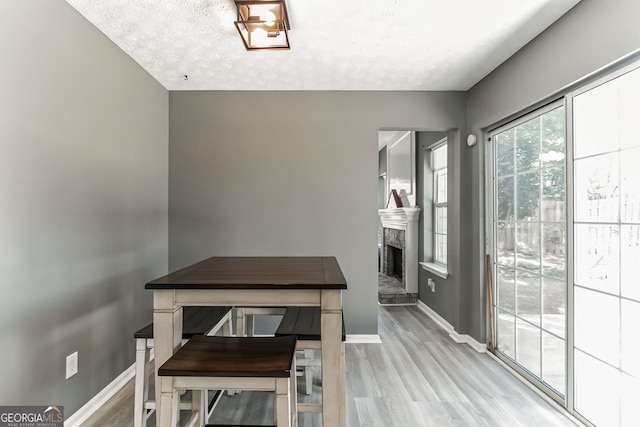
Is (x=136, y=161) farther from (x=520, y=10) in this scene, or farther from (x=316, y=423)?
(x=520, y=10)

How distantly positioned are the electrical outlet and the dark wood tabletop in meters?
0.94

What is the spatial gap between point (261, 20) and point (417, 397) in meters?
2.59

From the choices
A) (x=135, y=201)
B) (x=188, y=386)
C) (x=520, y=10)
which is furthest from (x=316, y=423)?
(x=520, y=10)

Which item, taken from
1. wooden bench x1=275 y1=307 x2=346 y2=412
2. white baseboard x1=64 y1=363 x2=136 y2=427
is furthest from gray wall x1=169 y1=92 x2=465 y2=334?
wooden bench x1=275 y1=307 x2=346 y2=412

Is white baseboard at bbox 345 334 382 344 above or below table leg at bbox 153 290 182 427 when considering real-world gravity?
below

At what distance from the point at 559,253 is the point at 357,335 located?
1.83 metres

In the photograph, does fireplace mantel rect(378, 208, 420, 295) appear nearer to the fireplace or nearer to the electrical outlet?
the fireplace

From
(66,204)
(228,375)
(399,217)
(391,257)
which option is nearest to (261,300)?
(228,375)

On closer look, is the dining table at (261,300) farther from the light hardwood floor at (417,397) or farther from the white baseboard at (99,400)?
the white baseboard at (99,400)

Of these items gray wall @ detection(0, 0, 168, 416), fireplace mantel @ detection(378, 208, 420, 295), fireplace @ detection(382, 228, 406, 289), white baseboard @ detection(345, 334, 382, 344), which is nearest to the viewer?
gray wall @ detection(0, 0, 168, 416)

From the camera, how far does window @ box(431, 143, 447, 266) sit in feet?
12.5

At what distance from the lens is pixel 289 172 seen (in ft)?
10.4

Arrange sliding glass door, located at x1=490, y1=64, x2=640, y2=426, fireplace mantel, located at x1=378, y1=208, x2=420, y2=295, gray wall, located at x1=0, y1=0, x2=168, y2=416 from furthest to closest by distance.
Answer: fireplace mantel, located at x1=378, y1=208, x2=420, y2=295 → sliding glass door, located at x1=490, y1=64, x2=640, y2=426 → gray wall, located at x1=0, y1=0, x2=168, y2=416

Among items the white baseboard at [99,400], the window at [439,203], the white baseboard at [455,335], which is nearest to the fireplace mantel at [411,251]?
the window at [439,203]
